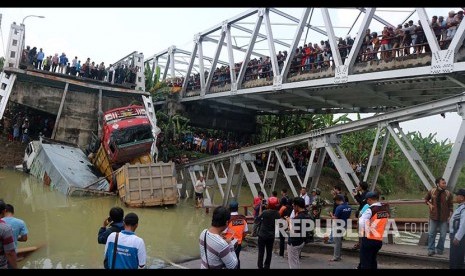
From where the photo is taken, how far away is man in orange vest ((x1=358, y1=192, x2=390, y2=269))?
17.8ft

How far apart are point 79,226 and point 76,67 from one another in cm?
1308

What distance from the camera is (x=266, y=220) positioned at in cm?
647

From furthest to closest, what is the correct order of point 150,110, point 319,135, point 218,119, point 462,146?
point 218,119 → point 150,110 → point 319,135 → point 462,146

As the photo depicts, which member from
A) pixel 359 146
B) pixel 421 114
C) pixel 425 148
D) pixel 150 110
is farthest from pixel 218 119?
pixel 421 114

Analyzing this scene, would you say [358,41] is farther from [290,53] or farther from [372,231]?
[372,231]

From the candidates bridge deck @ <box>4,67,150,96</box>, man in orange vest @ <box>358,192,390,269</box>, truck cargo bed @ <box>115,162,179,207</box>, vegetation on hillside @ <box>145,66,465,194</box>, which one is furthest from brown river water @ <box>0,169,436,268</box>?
vegetation on hillside @ <box>145,66,465,194</box>

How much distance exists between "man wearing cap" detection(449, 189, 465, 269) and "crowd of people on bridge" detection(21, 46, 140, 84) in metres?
18.6

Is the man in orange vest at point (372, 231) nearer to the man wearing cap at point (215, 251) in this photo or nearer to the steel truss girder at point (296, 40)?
the man wearing cap at point (215, 251)

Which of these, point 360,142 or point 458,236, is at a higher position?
point 360,142

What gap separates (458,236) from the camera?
5402mm

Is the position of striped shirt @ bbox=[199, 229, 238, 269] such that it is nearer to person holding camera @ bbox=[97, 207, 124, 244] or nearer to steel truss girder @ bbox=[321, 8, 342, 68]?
person holding camera @ bbox=[97, 207, 124, 244]

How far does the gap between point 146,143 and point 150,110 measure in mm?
4249

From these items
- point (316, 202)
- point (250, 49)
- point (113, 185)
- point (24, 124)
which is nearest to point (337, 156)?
point (316, 202)
